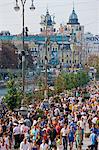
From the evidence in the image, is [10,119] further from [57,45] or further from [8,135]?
[57,45]

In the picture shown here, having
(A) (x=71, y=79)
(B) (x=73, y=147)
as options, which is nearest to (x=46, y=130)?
(B) (x=73, y=147)

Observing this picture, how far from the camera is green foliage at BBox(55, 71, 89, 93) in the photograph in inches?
2349

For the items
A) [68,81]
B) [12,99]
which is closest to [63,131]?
[12,99]

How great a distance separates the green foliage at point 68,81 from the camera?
5967 centimetres

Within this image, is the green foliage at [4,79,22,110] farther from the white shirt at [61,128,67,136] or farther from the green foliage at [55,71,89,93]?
the green foliage at [55,71,89,93]

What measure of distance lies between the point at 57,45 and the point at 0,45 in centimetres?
5752

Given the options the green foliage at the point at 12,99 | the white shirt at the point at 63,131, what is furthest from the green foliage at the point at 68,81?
the white shirt at the point at 63,131

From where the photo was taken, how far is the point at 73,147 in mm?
22703

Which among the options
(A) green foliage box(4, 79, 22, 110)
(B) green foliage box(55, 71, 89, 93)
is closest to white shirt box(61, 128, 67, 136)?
(A) green foliage box(4, 79, 22, 110)

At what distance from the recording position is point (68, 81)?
65938 mm

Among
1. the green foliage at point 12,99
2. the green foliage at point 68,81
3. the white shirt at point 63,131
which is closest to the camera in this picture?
the white shirt at point 63,131

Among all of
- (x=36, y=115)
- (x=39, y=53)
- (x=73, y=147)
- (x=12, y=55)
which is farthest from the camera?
(x=39, y=53)

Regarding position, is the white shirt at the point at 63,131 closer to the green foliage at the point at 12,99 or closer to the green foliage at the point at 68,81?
the green foliage at the point at 12,99

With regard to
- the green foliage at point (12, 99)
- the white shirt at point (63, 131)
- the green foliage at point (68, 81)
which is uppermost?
the white shirt at point (63, 131)
